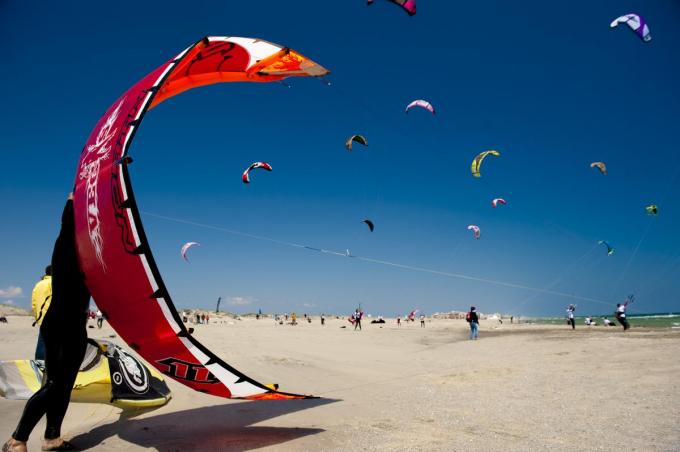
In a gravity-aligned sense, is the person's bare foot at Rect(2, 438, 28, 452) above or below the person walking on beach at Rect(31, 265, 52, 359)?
below

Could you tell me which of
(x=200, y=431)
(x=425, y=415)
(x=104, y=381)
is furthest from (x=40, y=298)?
(x=425, y=415)

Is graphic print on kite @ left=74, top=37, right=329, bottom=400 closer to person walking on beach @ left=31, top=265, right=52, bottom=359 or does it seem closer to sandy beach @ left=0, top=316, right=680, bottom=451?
sandy beach @ left=0, top=316, right=680, bottom=451

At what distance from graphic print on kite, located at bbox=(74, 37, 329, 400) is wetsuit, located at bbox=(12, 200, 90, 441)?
0.91 ft

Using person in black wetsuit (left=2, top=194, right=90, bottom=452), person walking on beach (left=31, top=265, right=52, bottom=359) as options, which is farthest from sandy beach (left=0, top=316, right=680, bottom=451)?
person walking on beach (left=31, top=265, right=52, bottom=359)

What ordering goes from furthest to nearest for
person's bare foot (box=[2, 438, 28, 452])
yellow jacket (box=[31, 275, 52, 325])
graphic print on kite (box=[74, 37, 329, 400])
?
yellow jacket (box=[31, 275, 52, 325]) < person's bare foot (box=[2, 438, 28, 452]) < graphic print on kite (box=[74, 37, 329, 400])

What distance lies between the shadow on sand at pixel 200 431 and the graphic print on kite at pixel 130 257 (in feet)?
1.53

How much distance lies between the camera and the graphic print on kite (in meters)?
2.92

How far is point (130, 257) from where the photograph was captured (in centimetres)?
291

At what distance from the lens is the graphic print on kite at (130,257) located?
9.59ft

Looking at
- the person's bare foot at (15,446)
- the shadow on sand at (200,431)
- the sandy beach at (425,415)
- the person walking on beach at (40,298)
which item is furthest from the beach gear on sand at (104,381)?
the person's bare foot at (15,446)

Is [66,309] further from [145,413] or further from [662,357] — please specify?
[662,357]

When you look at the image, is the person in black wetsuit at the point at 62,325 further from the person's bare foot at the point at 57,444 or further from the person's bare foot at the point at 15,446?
the person's bare foot at the point at 15,446

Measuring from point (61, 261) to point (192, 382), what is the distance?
1.54 metres

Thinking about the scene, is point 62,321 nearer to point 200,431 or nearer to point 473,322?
point 200,431
